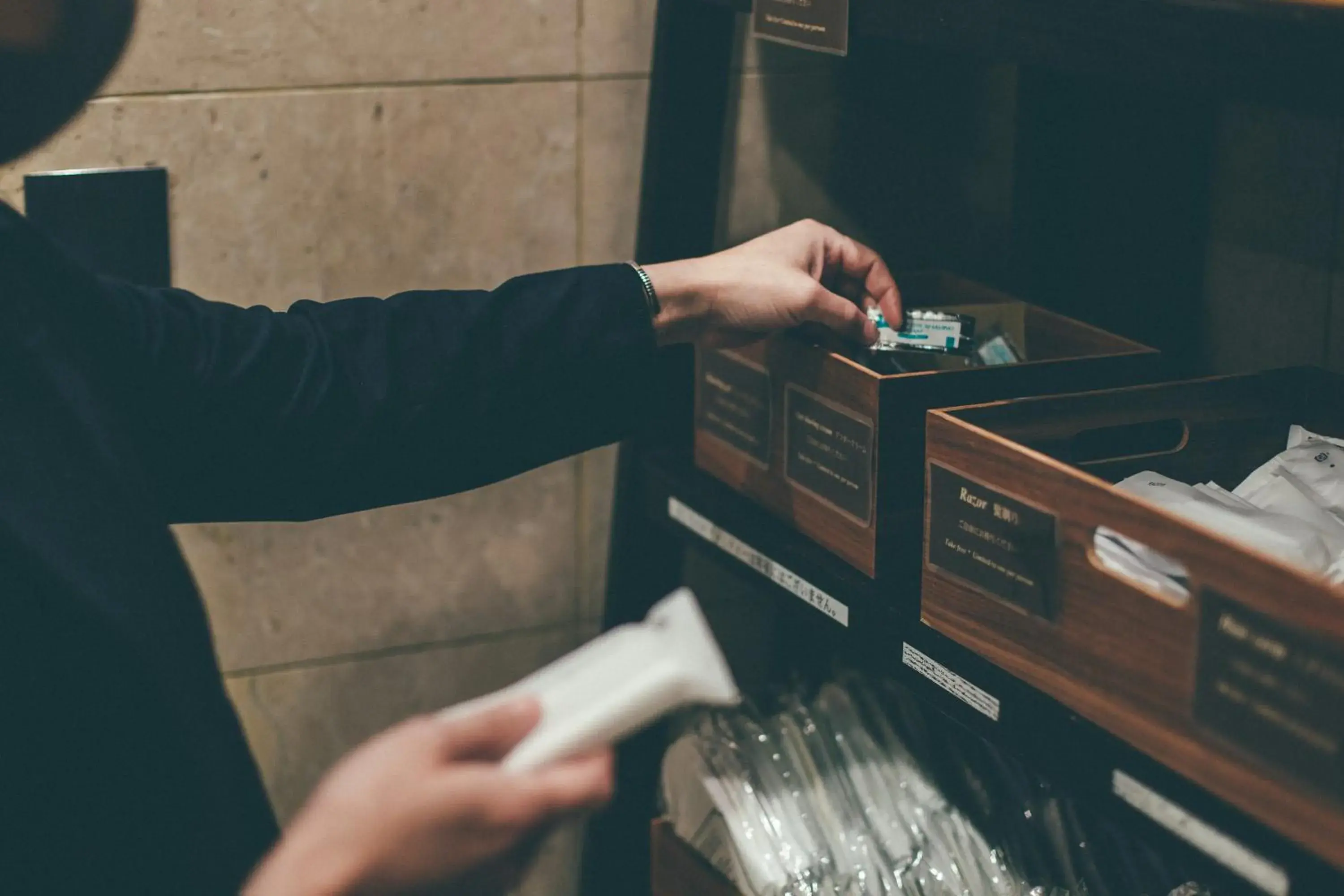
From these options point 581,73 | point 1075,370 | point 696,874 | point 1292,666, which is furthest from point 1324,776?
point 581,73

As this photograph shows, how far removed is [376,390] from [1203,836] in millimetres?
739

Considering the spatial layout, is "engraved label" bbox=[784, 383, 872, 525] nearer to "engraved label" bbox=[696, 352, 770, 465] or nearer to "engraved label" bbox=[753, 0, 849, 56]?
"engraved label" bbox=[696, 352, 770, 465]

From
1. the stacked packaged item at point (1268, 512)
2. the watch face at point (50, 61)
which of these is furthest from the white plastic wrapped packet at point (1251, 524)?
the watch face at point (50, 61)

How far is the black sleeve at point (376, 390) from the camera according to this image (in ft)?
3.74

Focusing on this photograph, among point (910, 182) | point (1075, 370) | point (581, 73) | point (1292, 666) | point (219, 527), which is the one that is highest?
point (581, 73)

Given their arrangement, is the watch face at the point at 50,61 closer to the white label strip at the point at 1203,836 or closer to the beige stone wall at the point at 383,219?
the beige stone wall at the point at 383,219

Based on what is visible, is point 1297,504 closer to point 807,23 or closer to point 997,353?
point 997,353

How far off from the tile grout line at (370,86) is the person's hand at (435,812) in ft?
3.11

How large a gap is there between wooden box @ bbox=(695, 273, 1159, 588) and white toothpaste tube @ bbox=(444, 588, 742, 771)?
18.4 inches

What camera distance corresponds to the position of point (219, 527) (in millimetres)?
1539

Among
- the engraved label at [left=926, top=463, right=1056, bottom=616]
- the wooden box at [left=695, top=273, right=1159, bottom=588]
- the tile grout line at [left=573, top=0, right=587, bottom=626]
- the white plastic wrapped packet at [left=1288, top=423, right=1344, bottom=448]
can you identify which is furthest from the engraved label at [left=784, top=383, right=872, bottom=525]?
the tile grout line at [left=573, top=0, right=587, bottom=626]

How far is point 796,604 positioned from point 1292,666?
21.7 inches

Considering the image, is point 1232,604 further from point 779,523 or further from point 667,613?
point 779,523

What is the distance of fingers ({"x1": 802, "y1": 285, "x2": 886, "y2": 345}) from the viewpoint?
1.21m
